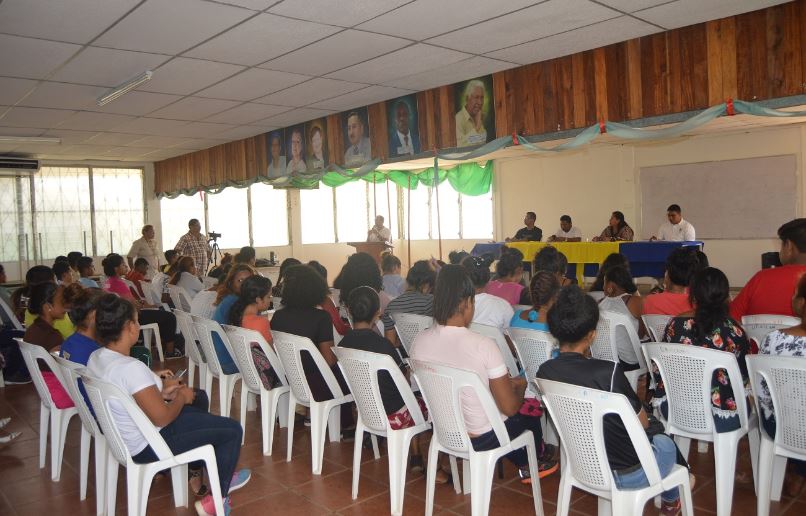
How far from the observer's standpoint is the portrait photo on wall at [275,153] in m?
8.64

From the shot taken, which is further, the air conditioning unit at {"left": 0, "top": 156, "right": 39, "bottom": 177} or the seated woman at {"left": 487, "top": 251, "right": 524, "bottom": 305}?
the air conditioning unit at {"left": 0, "top": 156, "right": 39, "bottom": 177}

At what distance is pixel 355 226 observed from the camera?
14422 mm

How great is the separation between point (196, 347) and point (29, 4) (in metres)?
2.46

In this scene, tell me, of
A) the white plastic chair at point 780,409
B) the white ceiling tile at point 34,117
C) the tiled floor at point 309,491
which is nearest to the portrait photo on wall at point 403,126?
the white ceiling tile at point 34,117

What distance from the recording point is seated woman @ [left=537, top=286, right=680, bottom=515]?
215 centimetres

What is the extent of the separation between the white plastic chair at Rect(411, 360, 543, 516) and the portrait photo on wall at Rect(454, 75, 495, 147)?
Result: 392cm

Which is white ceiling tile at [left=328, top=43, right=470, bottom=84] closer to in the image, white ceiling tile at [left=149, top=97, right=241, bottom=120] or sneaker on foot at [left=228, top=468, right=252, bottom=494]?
white ceiling tile at [left=149, top=97, right=241, bottom=120]

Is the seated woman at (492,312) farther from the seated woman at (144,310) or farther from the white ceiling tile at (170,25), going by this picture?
the seated woman at (144,310)

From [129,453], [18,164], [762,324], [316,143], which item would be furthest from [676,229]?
[18,164]

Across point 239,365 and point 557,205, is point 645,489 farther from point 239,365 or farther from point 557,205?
point 557,205

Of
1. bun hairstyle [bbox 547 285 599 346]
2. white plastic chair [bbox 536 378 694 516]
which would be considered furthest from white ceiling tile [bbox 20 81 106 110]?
white plastic chair [bbox 536 378 694 516]

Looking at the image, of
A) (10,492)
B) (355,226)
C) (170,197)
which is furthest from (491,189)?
(10,492)

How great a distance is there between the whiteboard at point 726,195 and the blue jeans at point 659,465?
8203 mm

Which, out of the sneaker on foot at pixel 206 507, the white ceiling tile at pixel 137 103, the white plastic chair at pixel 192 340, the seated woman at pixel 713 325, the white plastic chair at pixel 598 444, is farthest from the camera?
the white ceiling tile at pixel 137 103
